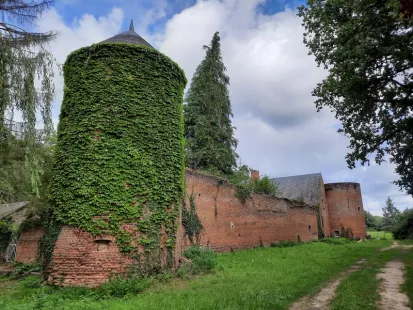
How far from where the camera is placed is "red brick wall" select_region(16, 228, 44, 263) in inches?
653

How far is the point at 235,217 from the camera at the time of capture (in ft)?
61.8

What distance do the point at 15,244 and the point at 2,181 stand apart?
10403 mm

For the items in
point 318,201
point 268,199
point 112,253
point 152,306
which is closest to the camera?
point 152,306

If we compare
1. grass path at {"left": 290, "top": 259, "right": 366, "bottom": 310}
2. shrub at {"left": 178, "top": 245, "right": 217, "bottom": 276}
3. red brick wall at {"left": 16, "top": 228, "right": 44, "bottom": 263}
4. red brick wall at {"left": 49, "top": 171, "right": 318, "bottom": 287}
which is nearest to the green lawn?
grass path at {"left": 290, "top": 259, "right": 366, "bottom": 310}

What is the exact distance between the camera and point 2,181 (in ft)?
35.5

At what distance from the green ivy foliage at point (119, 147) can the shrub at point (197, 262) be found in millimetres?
1265

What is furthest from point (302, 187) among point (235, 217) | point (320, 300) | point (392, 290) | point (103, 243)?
point (103, 243)

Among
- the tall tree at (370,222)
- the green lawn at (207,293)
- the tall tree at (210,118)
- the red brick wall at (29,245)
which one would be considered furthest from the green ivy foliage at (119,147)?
the tall tree at (370,222)

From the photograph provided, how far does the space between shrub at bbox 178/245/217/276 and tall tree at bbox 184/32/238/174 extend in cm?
1344

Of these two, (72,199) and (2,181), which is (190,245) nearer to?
(72,199)

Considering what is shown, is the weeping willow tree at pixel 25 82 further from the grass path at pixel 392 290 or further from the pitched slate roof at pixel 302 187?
the pitched slate roof at pixel 302 187

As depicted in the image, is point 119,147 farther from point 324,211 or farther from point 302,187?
point 302,187

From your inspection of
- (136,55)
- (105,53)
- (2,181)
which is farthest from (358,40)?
(2,181)

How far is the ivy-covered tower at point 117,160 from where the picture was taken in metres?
9.25
